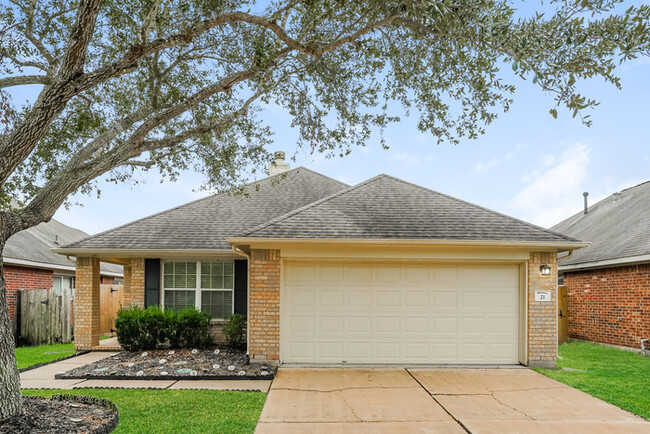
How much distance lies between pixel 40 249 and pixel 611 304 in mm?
18142

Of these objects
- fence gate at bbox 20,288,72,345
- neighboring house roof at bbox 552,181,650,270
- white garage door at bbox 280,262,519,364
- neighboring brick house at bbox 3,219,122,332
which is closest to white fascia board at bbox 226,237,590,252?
white garage door at bbox 280,262,519,364

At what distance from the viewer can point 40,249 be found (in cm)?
1655

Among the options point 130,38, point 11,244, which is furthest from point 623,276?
point 11,244

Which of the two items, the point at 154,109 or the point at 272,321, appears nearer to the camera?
the point at 154,109

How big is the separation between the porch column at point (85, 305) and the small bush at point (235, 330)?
3.45 m

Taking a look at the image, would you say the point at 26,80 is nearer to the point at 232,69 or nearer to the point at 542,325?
the point at 232,69

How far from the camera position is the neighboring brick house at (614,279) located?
12.2 metres

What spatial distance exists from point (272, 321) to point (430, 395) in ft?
11.3

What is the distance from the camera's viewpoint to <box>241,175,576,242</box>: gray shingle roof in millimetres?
9633

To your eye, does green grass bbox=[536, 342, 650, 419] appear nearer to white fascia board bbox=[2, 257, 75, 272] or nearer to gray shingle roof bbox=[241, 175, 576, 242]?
gray shingle roof bbox=[241, 175, 576, 242]

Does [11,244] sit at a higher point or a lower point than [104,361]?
higher

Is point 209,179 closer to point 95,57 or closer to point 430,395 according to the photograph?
point 95,57

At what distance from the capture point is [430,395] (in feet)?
24.7

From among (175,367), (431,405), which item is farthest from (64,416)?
(431,405)
